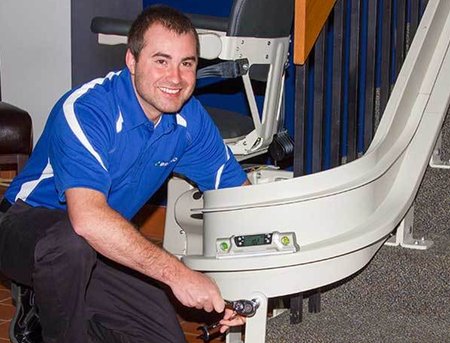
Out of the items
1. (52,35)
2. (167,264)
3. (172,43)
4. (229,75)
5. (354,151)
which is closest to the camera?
(167,264)

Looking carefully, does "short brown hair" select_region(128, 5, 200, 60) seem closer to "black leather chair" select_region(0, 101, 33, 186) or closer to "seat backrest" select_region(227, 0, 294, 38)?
"seat backrest" select_region(227, 0, 294, 38)

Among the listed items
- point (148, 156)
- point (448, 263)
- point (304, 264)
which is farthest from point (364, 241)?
point (148, 156)

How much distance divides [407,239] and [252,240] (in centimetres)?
61

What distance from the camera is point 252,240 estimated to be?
2.53 meters

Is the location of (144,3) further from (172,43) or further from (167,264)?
(167,264)

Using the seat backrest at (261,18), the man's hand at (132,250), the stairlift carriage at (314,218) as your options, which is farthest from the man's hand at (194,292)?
the seat backrest at (261,18)

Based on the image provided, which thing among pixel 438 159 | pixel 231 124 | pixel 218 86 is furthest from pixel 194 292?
pixel 218 86

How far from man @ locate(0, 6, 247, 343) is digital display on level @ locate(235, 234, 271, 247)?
19 cm

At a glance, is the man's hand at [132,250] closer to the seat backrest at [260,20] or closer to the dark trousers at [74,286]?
the dark trousers at [74,286]

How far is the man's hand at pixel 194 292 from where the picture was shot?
2342 mm

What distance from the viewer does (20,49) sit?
513 cm

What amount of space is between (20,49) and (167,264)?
9.94ft

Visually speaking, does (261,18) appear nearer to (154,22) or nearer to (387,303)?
(154,22)

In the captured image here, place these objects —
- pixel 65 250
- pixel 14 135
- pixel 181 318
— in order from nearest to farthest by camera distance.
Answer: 1. pixel 65 250
2. pixel 181 318
3. pixel 14 135
